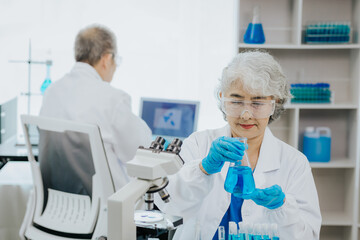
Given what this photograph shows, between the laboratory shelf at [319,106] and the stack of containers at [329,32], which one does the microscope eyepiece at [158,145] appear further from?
the stack of containers at [329,32]

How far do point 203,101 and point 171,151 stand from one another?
248 cm

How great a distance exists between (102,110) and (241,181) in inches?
43.7

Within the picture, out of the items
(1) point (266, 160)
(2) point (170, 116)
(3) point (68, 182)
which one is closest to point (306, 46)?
(2) point (170, 116)

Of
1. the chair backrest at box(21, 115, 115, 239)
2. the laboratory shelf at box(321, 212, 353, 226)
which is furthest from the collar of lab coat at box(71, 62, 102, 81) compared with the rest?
the laboratory shelf at box(321, 212, 353, 226)

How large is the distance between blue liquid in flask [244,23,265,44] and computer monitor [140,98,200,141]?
526mm

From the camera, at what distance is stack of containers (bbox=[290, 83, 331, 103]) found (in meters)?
2.92

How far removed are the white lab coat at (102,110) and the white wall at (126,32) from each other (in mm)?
1161

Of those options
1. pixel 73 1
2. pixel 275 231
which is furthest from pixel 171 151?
pixel 73 1

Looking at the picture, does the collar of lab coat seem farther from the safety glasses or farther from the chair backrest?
the safety glasses

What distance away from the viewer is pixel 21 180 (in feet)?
9.27

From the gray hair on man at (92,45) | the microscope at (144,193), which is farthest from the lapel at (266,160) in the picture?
the gray hair on man at (92,45)

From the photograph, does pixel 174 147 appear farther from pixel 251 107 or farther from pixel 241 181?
pixel 251 107

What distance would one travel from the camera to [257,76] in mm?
1513

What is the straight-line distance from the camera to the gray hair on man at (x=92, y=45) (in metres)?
2.45
